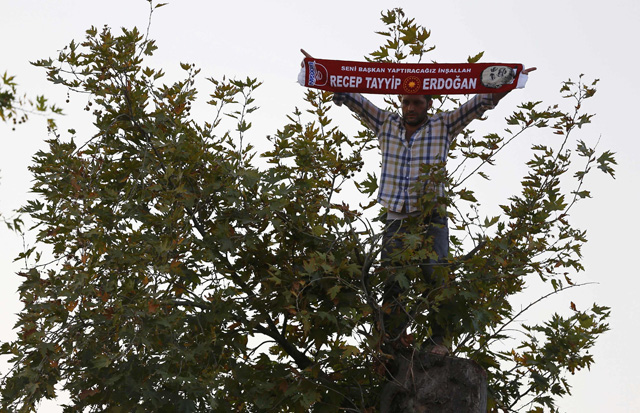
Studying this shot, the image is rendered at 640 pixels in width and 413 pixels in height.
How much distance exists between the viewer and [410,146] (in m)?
7.79

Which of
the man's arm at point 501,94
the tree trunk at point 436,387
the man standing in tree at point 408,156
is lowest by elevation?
the tree trunk at point 436,387

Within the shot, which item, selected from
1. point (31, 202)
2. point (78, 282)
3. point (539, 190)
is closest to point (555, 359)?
point (539, 190)

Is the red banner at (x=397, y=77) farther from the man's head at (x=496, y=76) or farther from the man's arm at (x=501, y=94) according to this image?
the man's arm at (x=501, y=94)

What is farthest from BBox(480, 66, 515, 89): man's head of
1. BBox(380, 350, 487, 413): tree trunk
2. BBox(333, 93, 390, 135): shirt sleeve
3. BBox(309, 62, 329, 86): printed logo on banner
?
BBox(380, 350, 487, 413): tree trunk

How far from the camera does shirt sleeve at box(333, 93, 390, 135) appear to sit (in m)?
8.01

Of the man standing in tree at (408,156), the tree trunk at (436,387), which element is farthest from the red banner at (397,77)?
the tree trunk at (436,387)

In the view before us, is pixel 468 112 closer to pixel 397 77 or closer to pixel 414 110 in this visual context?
pixel 414 110

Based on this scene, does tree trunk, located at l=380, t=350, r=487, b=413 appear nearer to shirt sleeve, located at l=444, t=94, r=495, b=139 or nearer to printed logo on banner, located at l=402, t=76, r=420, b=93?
shirt sleeve, located at l=444, t=94, r=495, b=139

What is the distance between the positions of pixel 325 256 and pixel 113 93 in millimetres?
2601

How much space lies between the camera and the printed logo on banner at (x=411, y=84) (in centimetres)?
789

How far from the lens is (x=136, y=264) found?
269 inches

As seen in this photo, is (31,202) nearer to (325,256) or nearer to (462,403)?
(325,256)

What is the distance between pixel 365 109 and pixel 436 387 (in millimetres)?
2593

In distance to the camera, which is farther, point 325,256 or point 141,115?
point 141,115
